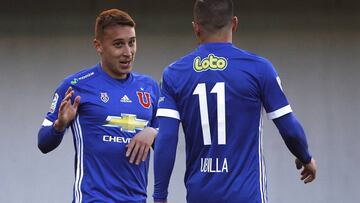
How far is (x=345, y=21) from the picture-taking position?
9.49 metres

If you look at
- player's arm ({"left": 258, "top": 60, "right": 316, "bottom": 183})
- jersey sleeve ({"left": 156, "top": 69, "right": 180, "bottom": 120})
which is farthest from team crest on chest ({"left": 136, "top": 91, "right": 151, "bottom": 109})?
player's arm ({"left": 258, "top": 60, "right": 316, "bottom": 183})

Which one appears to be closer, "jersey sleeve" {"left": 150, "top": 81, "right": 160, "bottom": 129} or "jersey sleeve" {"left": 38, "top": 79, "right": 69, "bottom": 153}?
"jersey sleeve" {"left": 38, "top": 79, "right": 69, "bottom": 153}

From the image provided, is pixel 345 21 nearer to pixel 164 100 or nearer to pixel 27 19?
pixel 27 19

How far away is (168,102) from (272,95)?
0.58m

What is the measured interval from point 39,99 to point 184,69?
5195 millimetres

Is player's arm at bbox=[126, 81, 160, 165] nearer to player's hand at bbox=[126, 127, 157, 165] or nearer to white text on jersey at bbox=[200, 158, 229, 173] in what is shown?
player's hand at bbox=[126, 127, 157, 165]

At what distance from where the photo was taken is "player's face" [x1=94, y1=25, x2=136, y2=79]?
18.8 feet

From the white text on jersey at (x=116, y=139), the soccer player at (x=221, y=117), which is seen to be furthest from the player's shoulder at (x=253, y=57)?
the white text on jersey at (x=116, y=139)

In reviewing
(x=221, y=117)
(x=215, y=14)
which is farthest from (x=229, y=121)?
(x=215, y=14)

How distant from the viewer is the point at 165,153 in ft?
15.9

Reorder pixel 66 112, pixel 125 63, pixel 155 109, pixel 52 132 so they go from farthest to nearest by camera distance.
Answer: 1. pixel 155 109
2. pixel 125 63
3. pixel 52 132
4. pixel 66 112

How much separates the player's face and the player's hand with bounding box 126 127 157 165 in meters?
0.46

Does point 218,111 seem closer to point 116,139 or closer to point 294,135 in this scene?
point 294,135

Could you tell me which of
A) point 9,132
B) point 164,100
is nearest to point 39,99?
point 9,132
